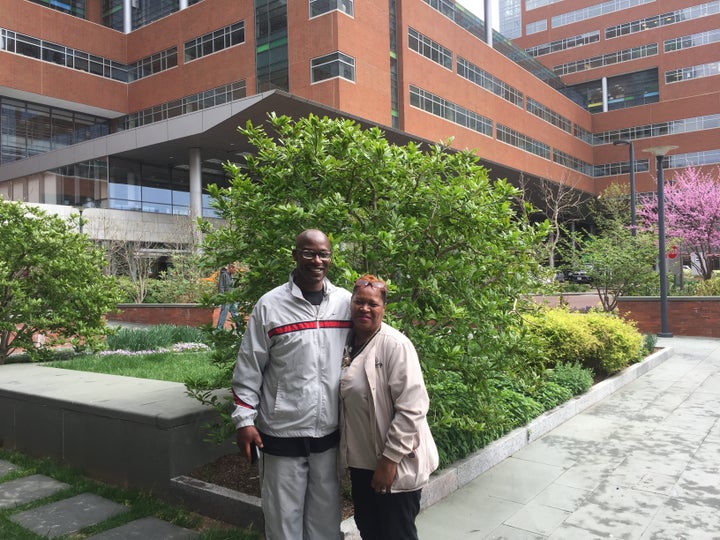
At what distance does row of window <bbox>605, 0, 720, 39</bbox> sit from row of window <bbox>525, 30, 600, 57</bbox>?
1.52 metres

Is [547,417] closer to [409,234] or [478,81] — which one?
[409,234]

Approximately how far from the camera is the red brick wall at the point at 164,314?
57.7 ft

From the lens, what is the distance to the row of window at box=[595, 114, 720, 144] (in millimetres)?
51656

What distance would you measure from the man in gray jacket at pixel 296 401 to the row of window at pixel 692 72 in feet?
204

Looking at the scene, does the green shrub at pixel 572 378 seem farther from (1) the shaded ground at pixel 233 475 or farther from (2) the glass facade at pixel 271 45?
(2) the glass facade at pixel 271 45

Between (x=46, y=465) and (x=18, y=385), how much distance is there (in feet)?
3.97

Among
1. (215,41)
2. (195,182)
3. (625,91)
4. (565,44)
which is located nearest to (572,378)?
(195,182)

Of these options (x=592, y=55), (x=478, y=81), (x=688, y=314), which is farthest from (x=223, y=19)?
(x=592, y=55)

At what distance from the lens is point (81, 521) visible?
4.09 metres

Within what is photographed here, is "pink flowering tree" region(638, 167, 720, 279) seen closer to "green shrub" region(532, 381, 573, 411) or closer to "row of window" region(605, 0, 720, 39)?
"green shrub" region(532, 381, 573, 411)

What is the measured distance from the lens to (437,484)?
442 cm

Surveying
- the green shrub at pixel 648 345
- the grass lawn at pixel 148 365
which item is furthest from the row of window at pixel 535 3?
the grass lawn at pixel 148 365

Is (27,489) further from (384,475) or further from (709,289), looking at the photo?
(709,289)

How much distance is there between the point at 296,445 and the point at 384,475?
48 cm
